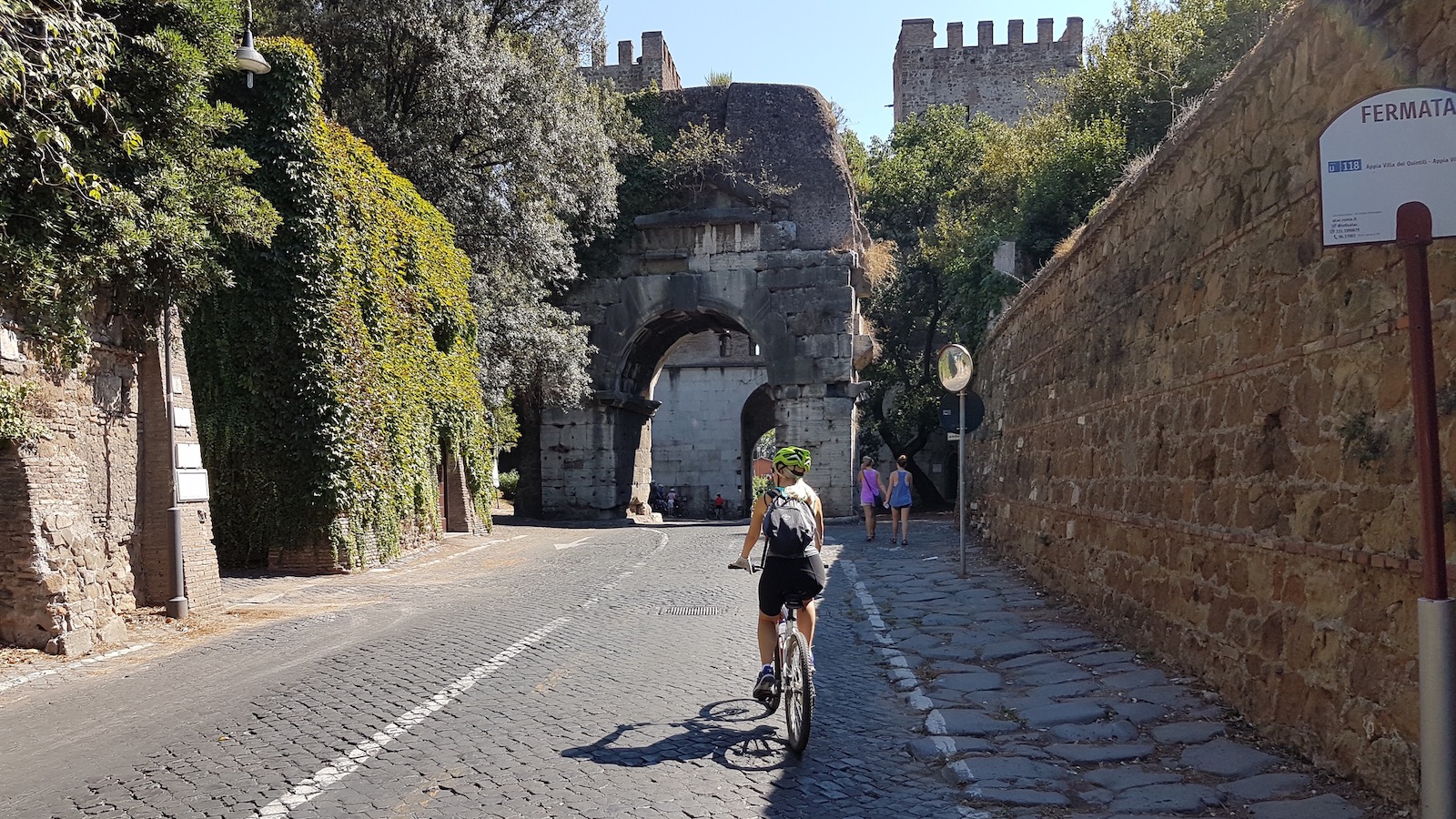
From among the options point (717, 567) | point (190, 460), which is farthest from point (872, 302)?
point (190, 460)

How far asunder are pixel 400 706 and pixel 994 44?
52741 mm

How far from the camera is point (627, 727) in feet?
19.4

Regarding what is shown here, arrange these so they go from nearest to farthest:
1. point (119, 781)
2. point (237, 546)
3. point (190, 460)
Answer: point (119, 781), point (190, 460), point (237, 546)

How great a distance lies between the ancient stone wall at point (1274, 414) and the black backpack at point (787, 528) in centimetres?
243

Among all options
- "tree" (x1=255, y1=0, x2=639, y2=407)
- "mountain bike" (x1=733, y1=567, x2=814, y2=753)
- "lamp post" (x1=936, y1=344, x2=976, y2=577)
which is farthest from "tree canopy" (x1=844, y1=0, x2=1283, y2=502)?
"tree" (x1=255, y1=0, x2=639, y2=407)

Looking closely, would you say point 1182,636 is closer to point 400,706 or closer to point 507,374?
point 400,706

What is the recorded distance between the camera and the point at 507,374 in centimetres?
2178

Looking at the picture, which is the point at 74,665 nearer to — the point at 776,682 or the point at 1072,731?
the point at 776,682

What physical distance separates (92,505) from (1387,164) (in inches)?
383

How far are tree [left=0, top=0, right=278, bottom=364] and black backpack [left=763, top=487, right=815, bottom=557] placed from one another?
527cm

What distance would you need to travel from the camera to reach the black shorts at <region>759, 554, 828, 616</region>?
592 cm

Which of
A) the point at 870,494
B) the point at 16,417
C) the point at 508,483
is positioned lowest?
the point at 508,483

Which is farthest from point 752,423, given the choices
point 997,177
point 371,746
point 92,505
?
point 371,746

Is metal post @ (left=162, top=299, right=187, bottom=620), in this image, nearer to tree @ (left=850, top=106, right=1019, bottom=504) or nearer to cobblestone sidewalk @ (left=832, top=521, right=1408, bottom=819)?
cobblestone sidewalk @ (left=832, top=521, right=1408, bottom=819)
